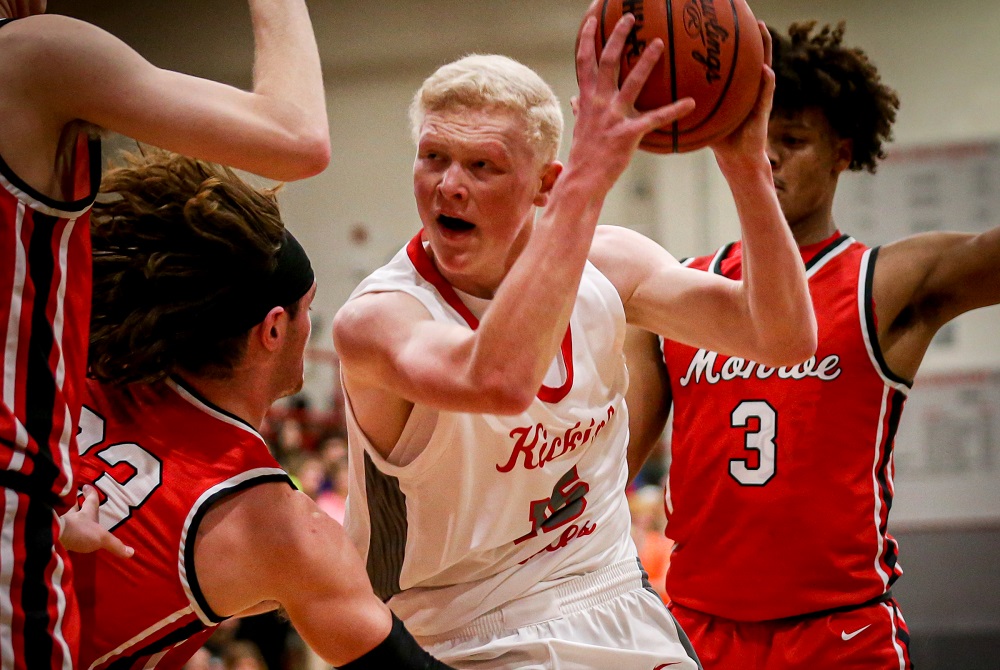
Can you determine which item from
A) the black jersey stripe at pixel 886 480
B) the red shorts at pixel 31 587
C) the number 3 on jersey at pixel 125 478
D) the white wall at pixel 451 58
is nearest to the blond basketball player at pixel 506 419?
the number 3 on jersey at pixel 125 478

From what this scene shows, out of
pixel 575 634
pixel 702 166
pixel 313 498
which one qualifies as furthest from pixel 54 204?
pixel 702 166

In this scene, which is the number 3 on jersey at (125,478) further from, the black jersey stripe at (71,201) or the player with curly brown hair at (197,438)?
the black jersey stripe at (71,201)

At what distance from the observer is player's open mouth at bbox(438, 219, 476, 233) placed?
7.73 feet

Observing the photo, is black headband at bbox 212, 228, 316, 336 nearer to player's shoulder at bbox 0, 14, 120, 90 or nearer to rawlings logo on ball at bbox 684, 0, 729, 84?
player's shoulder at bbox 0, 14, 120, 90

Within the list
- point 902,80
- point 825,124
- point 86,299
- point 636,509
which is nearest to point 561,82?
point 902,80

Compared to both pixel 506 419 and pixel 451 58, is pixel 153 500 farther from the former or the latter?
pixel 451 58

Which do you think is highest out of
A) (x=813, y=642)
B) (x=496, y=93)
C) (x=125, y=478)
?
(x=496, y=93)

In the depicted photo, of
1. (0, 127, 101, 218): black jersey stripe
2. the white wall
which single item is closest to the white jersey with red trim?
(0, 127, 101, 218): black jersey stripe

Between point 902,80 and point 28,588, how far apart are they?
814cm

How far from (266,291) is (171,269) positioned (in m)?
0.19

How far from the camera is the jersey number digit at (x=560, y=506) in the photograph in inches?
95.0

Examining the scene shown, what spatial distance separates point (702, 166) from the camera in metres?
8.78

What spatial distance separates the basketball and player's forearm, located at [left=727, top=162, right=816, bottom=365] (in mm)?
156

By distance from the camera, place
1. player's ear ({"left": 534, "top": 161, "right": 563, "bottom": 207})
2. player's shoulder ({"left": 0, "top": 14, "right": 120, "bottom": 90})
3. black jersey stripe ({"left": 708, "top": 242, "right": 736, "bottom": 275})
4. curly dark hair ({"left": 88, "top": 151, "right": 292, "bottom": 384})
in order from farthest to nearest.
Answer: black jersey stripe ({"left": 708, "top": 242, "right": 736, "bottom": 275}) < player's ear ({"left": 534, "top": 161, "right": 563, "bottom": 207}) < curly dark hair ({"left": 88, "top": 151, "right": 292, "bottom": 384}) < player's shoulder ({"left": 0, "top": 14, "right": 120, "bottom": 90})
